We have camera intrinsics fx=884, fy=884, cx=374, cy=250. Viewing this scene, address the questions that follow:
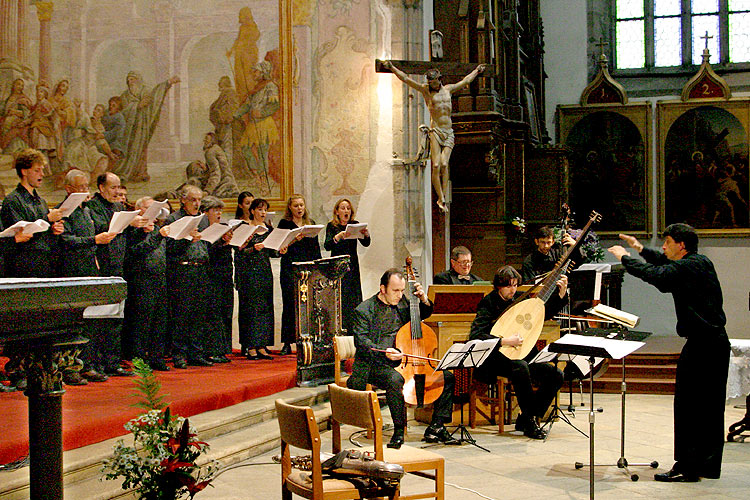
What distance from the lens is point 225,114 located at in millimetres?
12227

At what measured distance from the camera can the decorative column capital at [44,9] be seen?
12.3 metres

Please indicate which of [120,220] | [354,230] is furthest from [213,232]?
[354,230]

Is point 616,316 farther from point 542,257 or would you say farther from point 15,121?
point 15,121

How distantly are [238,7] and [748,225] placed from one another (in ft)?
32.7

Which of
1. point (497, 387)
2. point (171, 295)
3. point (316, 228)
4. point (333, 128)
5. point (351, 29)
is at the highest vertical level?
point (351, 29)

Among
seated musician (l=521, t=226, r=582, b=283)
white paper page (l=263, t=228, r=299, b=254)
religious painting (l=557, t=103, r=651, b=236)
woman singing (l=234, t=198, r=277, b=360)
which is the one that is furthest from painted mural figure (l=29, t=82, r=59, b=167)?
religious painting (l=557, t=103, r=651, b=236)

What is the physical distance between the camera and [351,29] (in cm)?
1205

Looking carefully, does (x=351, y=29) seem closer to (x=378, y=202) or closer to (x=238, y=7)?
(x=238, y=7)

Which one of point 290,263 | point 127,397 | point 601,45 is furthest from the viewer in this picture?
point 601,45

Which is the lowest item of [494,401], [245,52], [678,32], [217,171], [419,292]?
[494,401]

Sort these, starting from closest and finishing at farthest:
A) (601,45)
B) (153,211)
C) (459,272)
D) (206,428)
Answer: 1. (206,428)
2. (153,211)
3. (459,272)
4. (601,45)

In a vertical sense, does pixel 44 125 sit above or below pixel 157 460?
above

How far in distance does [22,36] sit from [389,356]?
806 centimetres

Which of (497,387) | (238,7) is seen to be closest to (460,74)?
(238,7)
